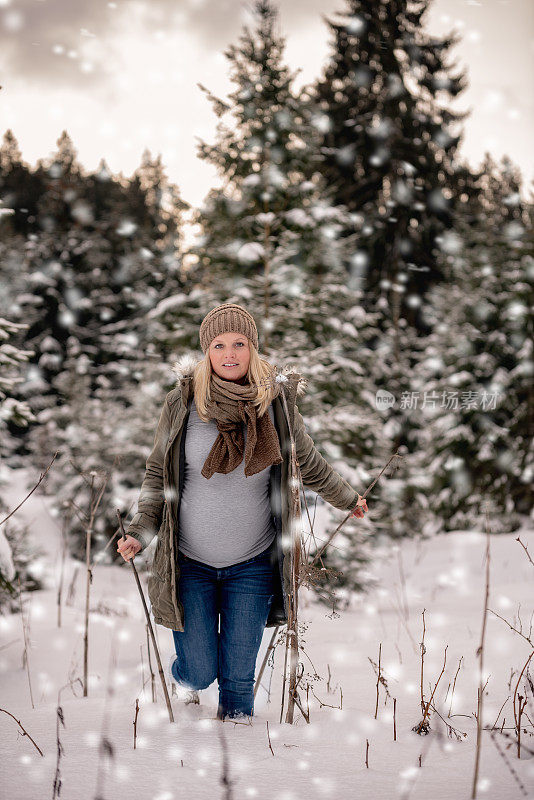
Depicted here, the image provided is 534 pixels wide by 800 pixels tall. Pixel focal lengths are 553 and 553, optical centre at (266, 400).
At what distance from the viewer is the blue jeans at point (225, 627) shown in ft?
8.59

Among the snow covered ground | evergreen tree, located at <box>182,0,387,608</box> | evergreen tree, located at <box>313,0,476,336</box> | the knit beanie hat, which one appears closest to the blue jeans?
the snow covered ground

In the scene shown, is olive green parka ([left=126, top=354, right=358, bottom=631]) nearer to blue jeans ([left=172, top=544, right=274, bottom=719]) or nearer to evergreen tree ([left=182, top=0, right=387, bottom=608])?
blue jeans ([left=172, top=544, right=274, bottom=719])

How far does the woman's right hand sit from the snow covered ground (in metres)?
0.58

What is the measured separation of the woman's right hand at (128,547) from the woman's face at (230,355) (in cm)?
86

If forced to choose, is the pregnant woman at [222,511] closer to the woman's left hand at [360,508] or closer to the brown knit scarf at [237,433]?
the brown knit scarf at [237,433]

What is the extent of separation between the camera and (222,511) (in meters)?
2.60

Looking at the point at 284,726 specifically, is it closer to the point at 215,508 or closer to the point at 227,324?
the point at 215,508

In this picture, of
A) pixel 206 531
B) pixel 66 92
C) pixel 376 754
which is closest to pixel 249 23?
pixel 66 92

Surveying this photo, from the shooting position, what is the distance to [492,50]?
17.3 ft

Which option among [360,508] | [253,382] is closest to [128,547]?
[253,382]

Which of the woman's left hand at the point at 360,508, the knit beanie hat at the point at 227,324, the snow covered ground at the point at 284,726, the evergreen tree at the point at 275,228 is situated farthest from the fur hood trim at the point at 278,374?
the evergreen tree at the point at 275,228

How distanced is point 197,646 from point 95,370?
17360mm

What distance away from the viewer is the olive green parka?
2551 mm

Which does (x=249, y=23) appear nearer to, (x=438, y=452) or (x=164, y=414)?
(x=164, y=414)
